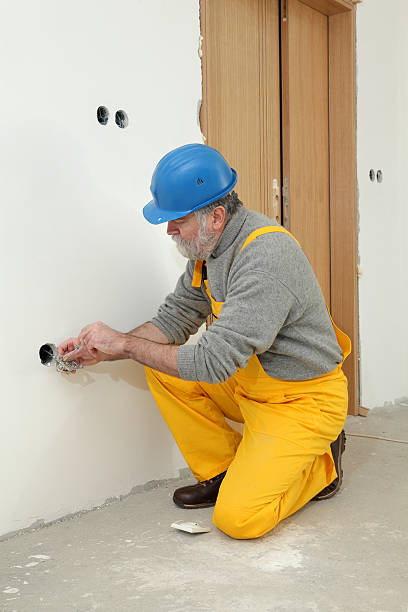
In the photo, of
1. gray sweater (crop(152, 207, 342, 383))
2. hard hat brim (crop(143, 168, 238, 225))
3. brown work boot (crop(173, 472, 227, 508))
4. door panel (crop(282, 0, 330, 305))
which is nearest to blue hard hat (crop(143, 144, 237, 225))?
hard hat brim (crop(143, 168, 238, 225))

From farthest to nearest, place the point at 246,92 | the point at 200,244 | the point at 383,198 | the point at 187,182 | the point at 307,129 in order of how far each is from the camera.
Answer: the point at 383,198
the point at 307,129
the point at 246,92
the point at 200,244
the point at 187,182

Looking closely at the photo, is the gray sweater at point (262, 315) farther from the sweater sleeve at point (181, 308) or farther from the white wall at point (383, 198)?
the white wall at point (383, 198)

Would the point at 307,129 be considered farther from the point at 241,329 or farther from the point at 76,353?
the point at 76,353

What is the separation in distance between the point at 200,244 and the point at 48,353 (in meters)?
0.56

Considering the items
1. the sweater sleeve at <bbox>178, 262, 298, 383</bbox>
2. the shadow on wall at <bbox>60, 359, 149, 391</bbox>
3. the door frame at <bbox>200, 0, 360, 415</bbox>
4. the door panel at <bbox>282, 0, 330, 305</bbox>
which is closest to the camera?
the sweater sleeve at <bbox>178, 262, 298, 383</bbox>

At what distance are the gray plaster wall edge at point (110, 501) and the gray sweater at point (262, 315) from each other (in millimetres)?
538

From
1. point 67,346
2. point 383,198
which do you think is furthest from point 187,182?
point 383,198

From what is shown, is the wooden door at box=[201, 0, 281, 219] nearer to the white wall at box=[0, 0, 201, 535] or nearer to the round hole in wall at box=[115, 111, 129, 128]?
the white wall at box=[0, 0, 201, 535]

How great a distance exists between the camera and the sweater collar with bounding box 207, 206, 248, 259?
73.7 inches

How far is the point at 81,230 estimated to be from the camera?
6.37ft

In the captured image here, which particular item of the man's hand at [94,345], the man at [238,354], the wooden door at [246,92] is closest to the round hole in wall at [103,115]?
the man at [238,354]

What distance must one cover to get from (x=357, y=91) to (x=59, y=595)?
8.86ft

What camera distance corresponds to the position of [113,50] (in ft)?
Result: 6.61

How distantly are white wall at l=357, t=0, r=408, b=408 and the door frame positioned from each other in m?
0.07
